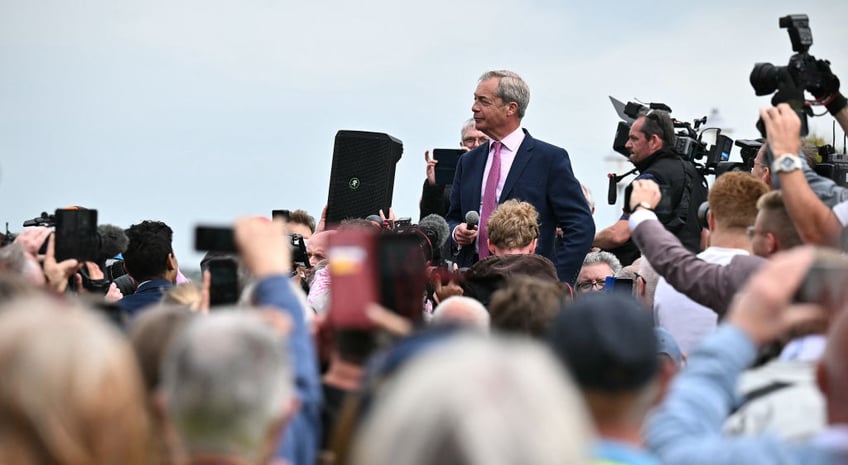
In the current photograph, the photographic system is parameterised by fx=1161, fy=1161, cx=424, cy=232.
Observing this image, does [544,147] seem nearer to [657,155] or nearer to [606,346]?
[657,155]

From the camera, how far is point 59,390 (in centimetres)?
206

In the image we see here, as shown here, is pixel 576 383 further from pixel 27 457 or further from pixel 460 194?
pixel 460 194

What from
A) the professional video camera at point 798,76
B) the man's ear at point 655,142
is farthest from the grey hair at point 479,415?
the man's ear at point 655,142

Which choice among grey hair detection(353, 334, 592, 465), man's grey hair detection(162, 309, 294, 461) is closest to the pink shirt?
man's grey hair detection(162, 309, 294, 461)

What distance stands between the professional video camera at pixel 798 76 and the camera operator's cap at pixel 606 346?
3011 mm

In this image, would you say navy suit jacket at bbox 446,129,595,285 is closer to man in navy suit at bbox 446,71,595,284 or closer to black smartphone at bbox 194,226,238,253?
man in navy suit at bbox 446,71,595,284

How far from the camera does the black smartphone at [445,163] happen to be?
8.59 m

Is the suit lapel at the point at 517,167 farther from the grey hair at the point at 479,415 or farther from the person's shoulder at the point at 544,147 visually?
the grey hair at the point at 479,415

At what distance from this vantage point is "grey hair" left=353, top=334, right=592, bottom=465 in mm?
1533

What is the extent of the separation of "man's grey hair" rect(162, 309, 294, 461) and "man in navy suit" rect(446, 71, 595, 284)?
4.63 meters

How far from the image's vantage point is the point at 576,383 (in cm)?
229

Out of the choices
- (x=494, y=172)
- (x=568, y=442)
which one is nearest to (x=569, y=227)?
(x=494, y=172)

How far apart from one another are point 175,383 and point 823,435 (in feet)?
4.17

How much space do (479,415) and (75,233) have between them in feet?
12.0
